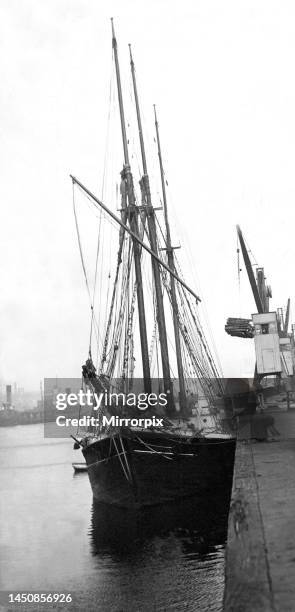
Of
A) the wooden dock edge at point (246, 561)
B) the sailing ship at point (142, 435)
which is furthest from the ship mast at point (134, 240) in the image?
the wooden dock edge at point (246, 561)

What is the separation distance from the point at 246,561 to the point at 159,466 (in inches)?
664

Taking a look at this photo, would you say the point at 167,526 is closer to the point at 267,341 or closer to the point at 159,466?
the point at 159,466

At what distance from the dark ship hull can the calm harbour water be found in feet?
2.03

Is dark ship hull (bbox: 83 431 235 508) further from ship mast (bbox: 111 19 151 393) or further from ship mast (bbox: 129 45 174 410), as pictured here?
ship mast (bbox: 129 45 174 410)

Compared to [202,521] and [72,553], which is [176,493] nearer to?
[202,521]

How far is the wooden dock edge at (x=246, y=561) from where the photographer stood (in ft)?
13.2

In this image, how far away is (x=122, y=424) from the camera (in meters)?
21.0

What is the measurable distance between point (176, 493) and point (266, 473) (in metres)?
12.5

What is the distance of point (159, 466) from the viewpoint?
21.3 metres

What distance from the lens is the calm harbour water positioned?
12.9m

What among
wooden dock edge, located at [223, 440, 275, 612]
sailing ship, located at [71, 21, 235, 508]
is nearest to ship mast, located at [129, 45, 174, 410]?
sailing ship, located at [71, 21, 235, 508]

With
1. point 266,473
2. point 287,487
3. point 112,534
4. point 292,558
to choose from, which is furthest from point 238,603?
point 112,534

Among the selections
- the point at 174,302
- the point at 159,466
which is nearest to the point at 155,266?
the point at 174,302

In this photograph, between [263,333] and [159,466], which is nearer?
[159,466]
